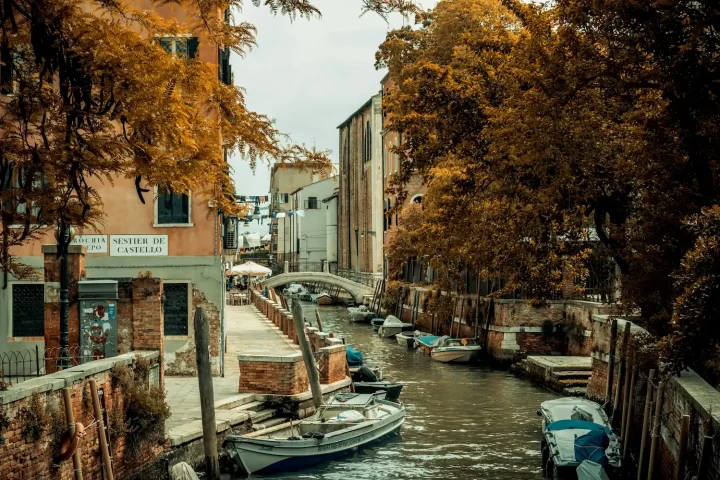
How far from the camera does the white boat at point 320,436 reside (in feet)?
49.4

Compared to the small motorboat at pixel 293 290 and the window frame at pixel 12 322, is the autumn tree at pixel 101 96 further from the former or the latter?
the small motorboat at pixel 293 290

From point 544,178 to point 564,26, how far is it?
273cm

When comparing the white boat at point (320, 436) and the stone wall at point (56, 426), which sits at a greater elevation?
the stone wall at point (56, 426)

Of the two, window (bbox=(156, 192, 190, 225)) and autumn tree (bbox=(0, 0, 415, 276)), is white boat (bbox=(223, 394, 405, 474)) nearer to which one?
autumn tree (bbox=(0, 0, 415, 276))

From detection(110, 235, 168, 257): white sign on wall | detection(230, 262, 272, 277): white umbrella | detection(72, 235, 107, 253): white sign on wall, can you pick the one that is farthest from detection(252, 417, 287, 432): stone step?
detection(230, 262, 272, 277): white umbrella

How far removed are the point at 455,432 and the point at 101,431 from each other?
33.9ft

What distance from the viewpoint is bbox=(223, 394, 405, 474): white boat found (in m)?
15.1

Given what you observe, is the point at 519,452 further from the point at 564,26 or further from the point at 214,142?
the point at 214,142

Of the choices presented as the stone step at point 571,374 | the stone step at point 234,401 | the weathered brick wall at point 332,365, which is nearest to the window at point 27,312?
the stone step at point 234,401

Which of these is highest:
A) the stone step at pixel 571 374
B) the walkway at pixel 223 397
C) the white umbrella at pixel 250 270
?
the white umbrella at pixel 250 270

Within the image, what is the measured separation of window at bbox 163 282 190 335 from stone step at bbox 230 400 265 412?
13.0 feet

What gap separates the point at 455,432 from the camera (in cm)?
2009

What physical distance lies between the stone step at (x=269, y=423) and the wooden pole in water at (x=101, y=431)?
198 inches

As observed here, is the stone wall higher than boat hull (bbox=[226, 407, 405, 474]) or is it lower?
higher
